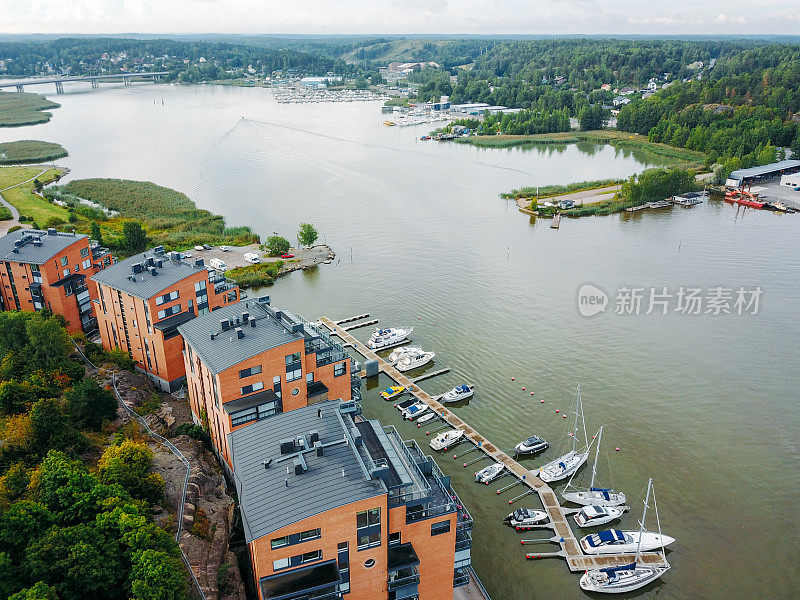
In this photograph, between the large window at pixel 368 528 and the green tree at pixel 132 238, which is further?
the green tree at pixel 132 238

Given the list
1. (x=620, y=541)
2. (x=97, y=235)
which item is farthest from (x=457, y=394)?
(x=97, y=235)

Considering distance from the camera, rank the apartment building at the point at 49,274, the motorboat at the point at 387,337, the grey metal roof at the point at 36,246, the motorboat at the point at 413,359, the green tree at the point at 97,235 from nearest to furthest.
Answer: the grey metal roof at the point at 36,246 → the apartment building at the point at 49,274 → the motorboat at the point at 413,359 → the motorboat at the point at 387,337 → the green tree at the point at 97,235

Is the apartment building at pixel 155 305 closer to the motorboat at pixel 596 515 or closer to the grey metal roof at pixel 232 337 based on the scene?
the grey metal roof at pixel 232 337

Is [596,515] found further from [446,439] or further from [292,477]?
[292,477]

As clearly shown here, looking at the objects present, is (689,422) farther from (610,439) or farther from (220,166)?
(220,166)

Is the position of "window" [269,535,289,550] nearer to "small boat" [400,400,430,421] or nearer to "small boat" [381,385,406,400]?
"small boat" [400,400,430,421]

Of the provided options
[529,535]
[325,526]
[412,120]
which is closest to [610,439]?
[529,535]

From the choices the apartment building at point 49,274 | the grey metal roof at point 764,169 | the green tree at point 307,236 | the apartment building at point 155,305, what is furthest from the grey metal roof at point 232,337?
the grey metal roof at point 764,169
